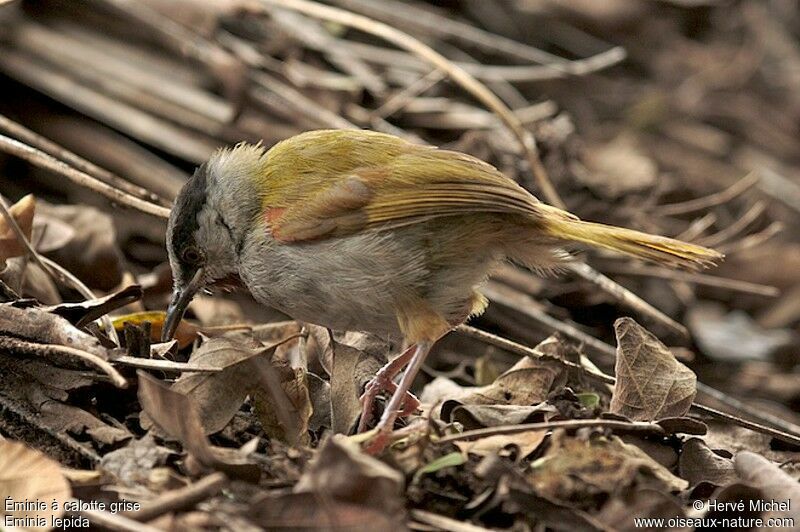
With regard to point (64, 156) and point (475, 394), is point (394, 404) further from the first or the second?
point (64, 156)

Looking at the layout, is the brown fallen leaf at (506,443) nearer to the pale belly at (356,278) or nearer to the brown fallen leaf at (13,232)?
the pale belly at (356,278)

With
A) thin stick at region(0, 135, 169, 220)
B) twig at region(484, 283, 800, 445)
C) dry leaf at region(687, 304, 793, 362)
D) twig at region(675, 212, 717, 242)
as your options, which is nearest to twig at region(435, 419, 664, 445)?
twig at region(484, 283, 800, 445)

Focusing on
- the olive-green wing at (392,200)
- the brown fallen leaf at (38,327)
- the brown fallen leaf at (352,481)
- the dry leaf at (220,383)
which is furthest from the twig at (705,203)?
the brown fallen leaf at (352,481)

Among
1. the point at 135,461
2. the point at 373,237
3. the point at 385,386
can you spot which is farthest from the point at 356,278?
the point at 135,461

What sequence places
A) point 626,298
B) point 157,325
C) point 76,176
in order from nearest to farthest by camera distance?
point 157,325
point 76,176
point 626,298

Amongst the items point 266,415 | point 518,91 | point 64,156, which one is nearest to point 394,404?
point 266,415

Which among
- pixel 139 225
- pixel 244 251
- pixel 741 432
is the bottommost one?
pixel 139 225

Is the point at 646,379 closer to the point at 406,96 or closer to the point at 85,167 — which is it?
the point at 85,167
